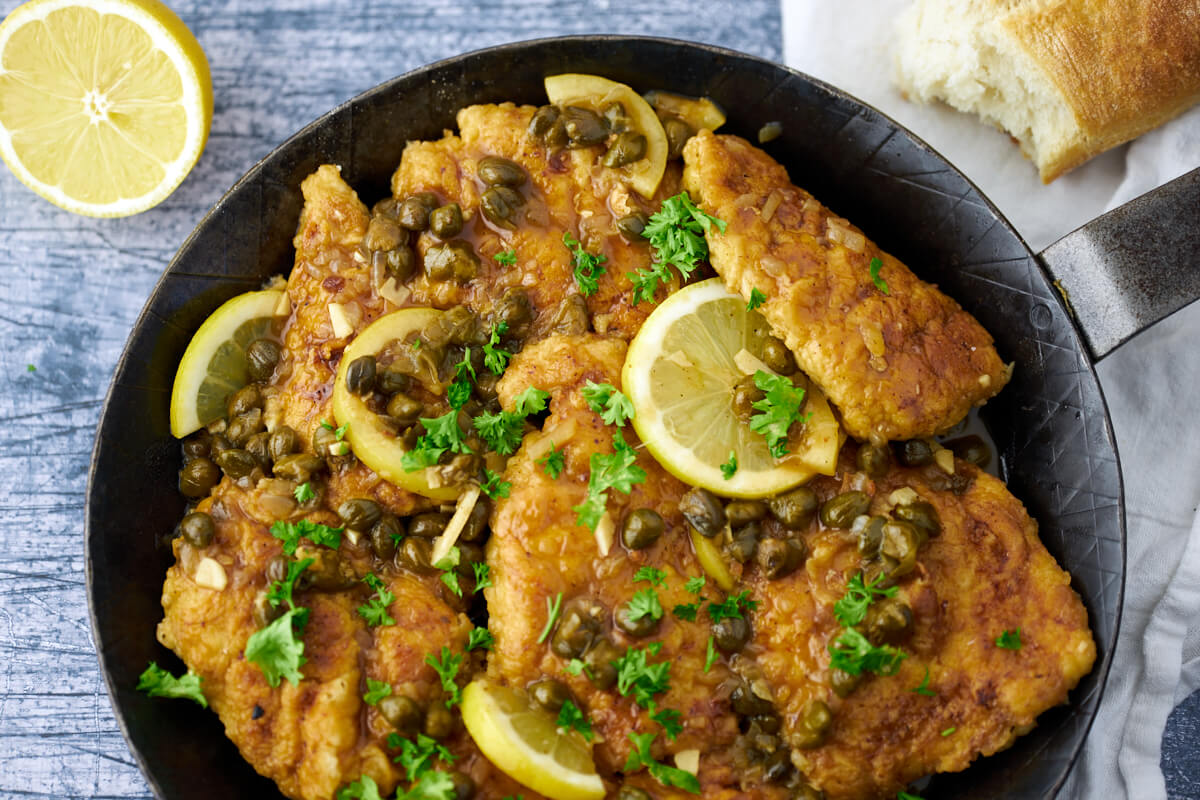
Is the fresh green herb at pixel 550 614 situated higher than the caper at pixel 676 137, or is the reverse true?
the caper at pixel 676 137

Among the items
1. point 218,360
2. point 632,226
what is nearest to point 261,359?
point 218,360

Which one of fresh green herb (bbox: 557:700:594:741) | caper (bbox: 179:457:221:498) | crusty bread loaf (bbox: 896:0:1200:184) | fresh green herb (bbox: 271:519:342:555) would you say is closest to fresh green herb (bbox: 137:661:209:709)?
fresh green herb (bbox: 271:519:342:555)

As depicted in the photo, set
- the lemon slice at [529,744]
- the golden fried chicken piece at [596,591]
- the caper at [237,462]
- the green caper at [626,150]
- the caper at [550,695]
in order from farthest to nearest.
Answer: the green caper at [626,150]
the caper at [237,462]
the golden fried chicken piece at [596,591]
the caper at [550,695]
the lemon slice at [529,744]

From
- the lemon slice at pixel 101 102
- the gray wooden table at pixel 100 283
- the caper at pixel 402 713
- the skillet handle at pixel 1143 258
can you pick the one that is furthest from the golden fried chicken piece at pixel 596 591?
the lemon slice at pixel 101 102

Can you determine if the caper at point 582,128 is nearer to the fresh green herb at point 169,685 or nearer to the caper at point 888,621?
the caper at point 888,621

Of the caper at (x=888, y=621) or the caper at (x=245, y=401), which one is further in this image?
the caper at (x=245, y=401)

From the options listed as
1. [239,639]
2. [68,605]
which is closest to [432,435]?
[239,639]
